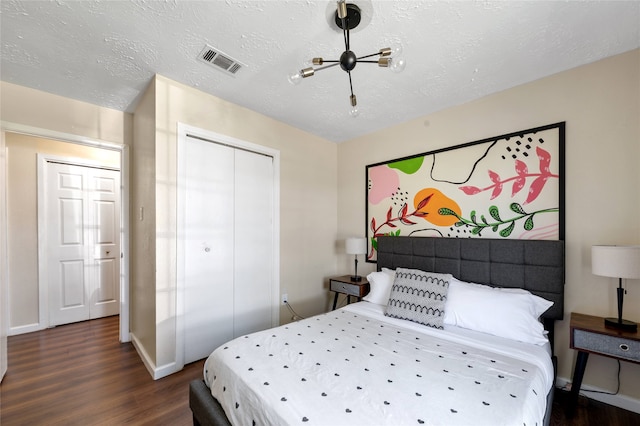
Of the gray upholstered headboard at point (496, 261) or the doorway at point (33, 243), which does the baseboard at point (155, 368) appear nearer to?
the doorway at point (33, 243)

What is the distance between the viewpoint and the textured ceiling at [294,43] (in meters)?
1.52

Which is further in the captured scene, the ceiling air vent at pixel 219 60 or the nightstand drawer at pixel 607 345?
the ceiling air vent at pixel 219 60

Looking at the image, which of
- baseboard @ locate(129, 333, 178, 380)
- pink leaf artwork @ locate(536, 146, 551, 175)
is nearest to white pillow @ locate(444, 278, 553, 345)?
pink leaf artwork @ locate(536, 146, 551, 175)

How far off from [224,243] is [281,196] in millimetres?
904

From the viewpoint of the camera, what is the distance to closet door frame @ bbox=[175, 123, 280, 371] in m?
2.31

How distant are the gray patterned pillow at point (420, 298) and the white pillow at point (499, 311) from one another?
0.11m

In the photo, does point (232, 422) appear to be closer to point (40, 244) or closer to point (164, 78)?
point (164, 78)

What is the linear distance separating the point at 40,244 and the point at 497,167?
17.5 ft

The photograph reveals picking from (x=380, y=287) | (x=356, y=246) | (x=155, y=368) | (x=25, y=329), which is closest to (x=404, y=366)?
(x=380, y=287)

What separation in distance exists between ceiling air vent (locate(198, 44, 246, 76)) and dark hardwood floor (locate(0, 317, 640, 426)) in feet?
8.52

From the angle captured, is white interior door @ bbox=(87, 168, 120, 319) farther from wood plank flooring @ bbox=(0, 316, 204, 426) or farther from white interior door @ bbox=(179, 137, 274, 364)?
white interior door @ bbox=(179, 137, 274, 364)

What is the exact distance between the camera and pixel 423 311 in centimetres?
210

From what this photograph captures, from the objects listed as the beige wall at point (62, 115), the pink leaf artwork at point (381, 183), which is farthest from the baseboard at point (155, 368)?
the pink leaf artwork at point (381, 183)

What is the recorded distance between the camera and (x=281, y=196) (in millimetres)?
3197
